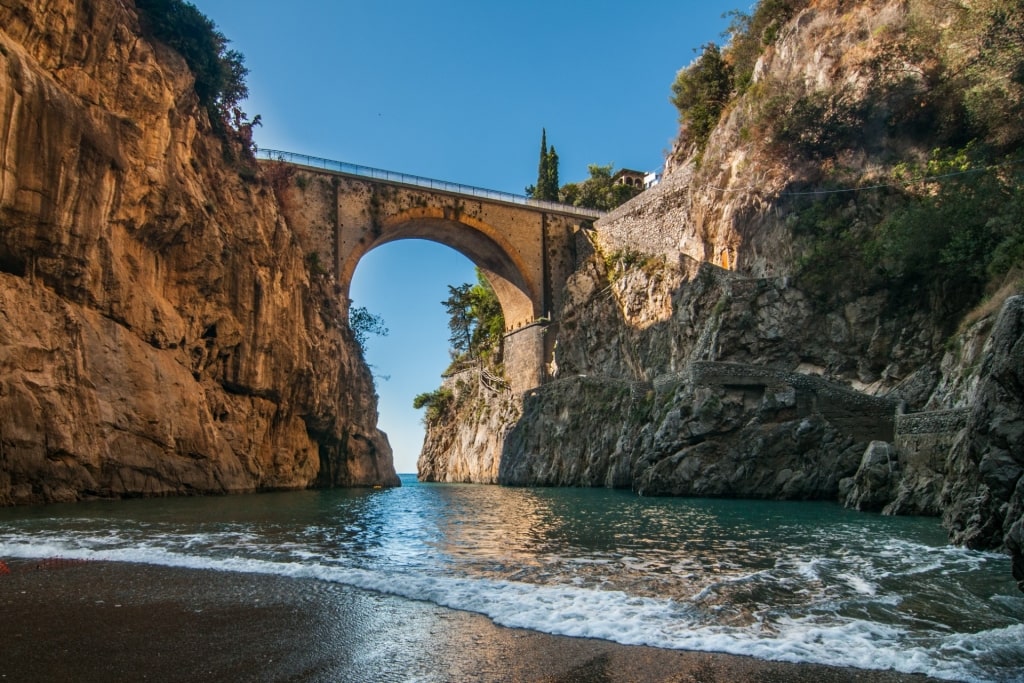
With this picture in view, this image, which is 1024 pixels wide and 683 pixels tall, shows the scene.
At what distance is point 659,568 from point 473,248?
117 ft

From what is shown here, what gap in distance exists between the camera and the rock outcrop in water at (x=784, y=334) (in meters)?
16.7

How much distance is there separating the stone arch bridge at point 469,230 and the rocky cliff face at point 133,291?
16.0 ft

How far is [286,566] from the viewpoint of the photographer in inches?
317

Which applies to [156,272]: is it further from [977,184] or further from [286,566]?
[977,184]

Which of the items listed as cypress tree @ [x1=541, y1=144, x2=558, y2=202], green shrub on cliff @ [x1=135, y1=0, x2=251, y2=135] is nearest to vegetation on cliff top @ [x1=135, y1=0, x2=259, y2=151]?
green shrub on cliff @ [x1=135, y1=0, x2=251, y2=135]

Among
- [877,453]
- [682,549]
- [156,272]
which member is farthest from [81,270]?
[877,453]

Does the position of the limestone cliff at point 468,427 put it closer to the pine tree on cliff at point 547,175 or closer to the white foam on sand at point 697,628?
the pine tree on cliff at point 547,175

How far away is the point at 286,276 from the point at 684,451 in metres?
16.4

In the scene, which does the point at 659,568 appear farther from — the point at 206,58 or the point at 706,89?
the point at 706,89

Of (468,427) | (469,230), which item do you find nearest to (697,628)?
(469,230)

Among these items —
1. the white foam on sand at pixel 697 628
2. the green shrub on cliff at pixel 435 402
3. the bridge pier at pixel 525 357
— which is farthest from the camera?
the green shrub on cliff at pixel 435 402

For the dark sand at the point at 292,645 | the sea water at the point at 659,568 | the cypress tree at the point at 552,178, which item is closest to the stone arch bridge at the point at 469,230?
the cypress tree at the point at 552,178

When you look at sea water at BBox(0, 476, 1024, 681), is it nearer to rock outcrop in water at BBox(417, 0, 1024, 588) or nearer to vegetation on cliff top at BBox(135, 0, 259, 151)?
rock outcrop in water at BBox(417, 0, 1024, 588)

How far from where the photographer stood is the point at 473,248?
4266cm
